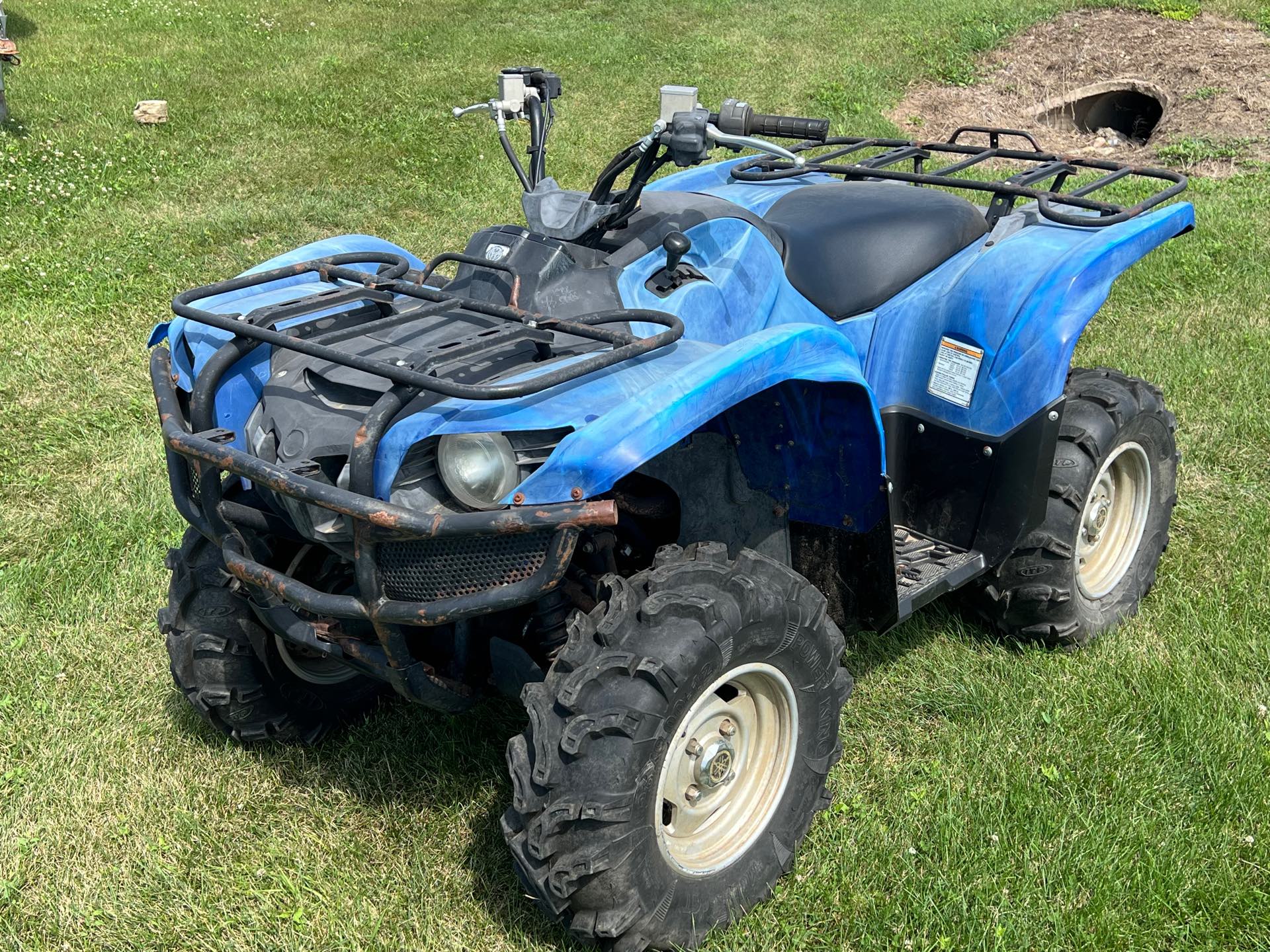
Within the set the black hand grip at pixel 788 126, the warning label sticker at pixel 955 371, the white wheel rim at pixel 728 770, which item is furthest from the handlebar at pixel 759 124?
the white wheel rim at pixel 728 770

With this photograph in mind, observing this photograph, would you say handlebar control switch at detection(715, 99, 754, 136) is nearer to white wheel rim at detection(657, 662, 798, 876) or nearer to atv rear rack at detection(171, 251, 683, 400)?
atv rear rack at detection(171, 251, 683, 400)

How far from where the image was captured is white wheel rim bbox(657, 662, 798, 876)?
2.84 metres

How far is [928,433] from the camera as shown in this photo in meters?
3.64

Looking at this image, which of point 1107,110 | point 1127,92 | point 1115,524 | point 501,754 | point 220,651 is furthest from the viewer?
point 1107,110

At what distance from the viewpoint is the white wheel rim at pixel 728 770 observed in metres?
2.84

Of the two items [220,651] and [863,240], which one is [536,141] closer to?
[863,240]

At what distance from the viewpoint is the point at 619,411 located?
7.95ft

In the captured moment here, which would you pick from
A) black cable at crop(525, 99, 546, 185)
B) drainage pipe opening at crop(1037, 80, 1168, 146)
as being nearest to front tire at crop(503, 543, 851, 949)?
black cable at crop(525, 99, 546, 185)

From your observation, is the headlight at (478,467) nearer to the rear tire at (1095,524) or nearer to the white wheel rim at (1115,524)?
the rear tire at (1095,524)

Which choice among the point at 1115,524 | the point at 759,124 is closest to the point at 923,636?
the point at 1115,524

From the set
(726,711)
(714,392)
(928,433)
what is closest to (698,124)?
(714,392)

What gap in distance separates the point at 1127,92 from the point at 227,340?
10.7m

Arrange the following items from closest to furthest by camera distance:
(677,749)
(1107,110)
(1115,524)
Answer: (677,749) < (1115,524) < (1107,110)

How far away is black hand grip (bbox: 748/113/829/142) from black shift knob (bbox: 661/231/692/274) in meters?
0.32
